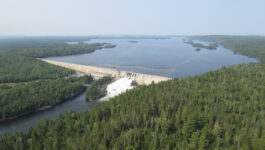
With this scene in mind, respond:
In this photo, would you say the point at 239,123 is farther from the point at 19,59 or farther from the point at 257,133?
the point at 19,59

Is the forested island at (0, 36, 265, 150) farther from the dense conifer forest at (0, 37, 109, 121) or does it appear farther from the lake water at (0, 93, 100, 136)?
the dense conifer forest at (0, 37, 109, 121)

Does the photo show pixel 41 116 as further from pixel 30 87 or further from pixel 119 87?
pixel 119 87

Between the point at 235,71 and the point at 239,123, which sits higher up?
the point at 235,71

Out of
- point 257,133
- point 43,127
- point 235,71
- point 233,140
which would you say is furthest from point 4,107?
point 235,71

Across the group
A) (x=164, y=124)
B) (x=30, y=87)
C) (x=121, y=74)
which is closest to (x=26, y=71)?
(x=30, y=87)

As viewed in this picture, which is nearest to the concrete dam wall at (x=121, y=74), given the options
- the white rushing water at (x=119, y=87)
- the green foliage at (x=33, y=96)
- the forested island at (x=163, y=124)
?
the white rushing water at (x=119, y=87)

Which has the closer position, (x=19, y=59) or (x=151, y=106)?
(x=151, y=106)

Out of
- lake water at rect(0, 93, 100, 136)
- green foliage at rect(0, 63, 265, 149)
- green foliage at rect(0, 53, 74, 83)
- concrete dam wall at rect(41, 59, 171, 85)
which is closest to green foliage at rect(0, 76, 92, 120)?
lake water at rect(0, 93, 100, 136)
